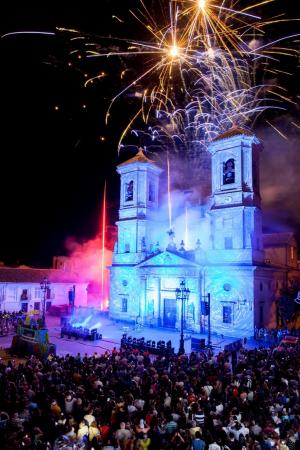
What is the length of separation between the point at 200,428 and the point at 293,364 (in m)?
9.14

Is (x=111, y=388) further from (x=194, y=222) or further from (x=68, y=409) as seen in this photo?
(x=194, y=222)

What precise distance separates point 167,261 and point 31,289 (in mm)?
23128

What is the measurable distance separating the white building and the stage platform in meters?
10.6

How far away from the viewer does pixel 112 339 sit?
98.4ft

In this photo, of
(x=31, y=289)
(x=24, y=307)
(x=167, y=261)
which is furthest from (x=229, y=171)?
(x=24, y=307)

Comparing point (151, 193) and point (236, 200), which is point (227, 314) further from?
point (151, 193)

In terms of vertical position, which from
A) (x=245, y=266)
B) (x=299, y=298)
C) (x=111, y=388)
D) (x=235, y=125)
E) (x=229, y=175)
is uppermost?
(x=235, y=125)

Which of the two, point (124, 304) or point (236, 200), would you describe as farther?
point (124, 304)

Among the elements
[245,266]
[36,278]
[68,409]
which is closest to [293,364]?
[68,409]

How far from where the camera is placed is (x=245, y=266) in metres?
31.8

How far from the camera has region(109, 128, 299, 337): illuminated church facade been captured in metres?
32.8

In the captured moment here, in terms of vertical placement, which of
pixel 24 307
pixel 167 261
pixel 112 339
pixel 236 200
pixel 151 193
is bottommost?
pixel 112 339

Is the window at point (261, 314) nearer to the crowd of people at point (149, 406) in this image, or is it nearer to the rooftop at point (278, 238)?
the rooftop at point (278, 238)

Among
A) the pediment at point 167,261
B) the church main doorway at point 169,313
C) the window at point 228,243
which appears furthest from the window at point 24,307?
the window at point 228,243
